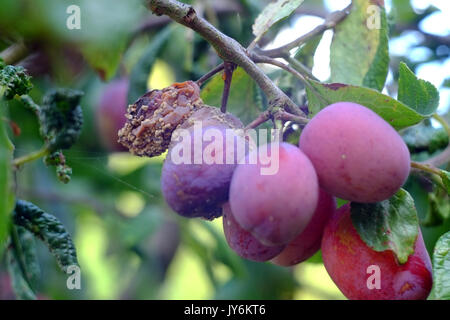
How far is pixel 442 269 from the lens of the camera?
2.37 ft

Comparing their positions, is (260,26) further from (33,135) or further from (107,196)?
(107,196)

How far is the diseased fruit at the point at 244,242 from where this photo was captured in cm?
72

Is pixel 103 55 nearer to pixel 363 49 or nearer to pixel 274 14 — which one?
pixel 274 14

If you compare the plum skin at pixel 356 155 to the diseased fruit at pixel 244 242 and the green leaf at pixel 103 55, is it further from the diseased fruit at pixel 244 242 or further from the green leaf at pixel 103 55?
the green leaf at pixel 103 55

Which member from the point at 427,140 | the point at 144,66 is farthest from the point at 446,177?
the point at 144,66

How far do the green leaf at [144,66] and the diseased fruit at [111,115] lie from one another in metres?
0.16

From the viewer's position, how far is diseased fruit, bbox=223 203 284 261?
2.38 ft

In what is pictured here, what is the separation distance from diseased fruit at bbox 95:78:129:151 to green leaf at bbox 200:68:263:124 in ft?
1.99

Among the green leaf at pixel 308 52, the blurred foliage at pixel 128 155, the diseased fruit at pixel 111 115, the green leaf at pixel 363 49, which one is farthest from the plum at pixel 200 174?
the diseased fruit at pixel 111 115

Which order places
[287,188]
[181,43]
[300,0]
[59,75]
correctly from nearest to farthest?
[287,188], [300,0], [59,75], [181,43]

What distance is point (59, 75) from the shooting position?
43.4 inches

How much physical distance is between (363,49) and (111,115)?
0.82 m

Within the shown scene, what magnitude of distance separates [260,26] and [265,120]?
0.88 feet

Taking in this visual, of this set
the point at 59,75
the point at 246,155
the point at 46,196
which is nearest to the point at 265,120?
the point at 246,155
